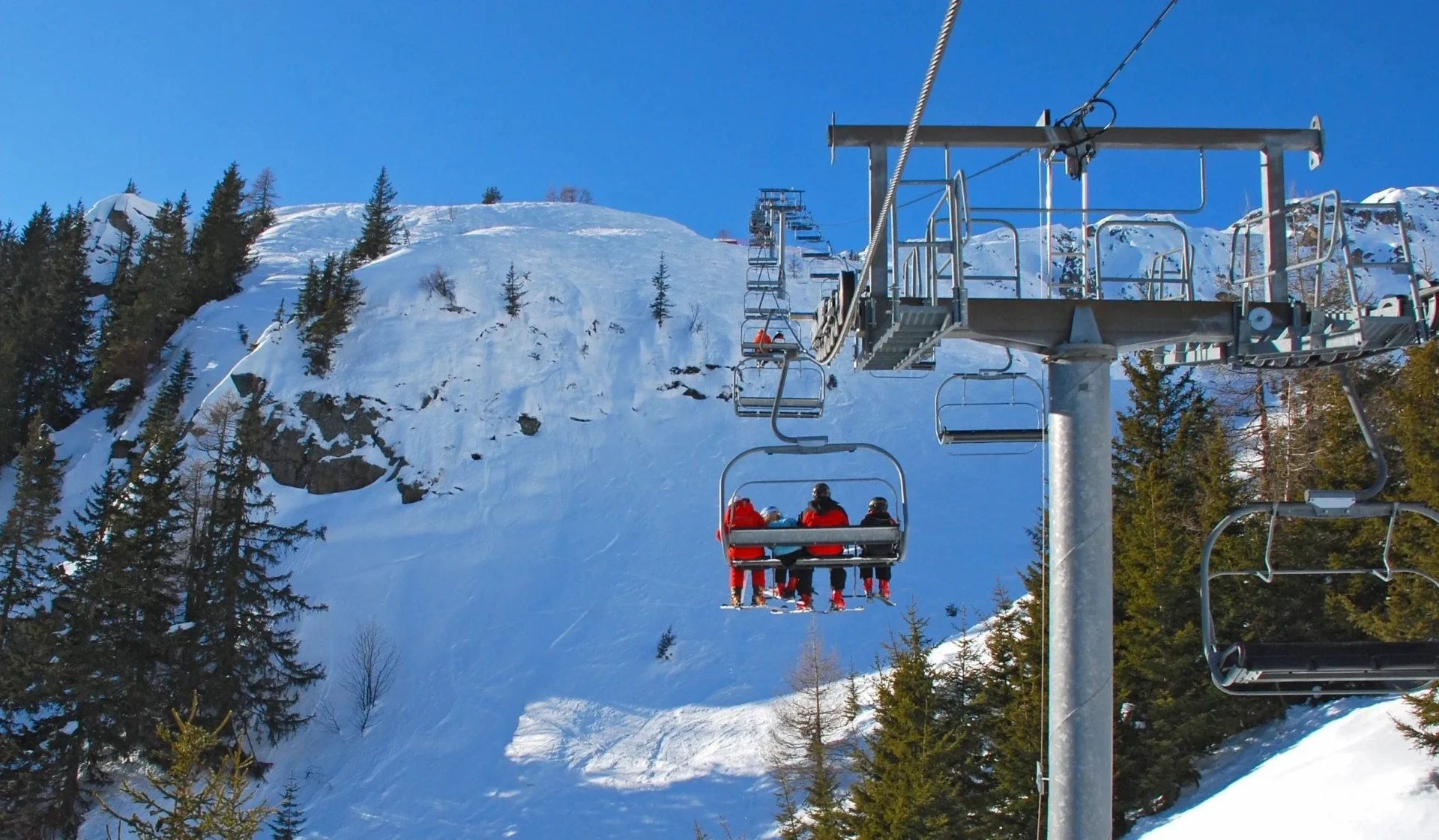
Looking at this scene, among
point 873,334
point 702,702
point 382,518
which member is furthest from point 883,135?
point 382,518

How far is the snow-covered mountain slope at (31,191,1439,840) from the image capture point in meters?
22.1

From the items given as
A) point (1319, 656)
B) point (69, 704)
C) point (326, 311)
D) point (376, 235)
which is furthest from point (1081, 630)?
point (376, 235)

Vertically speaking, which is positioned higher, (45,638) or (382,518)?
(382,518)

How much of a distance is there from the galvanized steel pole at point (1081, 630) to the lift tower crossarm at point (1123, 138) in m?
2.11

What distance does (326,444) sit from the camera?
33.6 m

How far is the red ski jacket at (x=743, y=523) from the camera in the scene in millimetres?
7426

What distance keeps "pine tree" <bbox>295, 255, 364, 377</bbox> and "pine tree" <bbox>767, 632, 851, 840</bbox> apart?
79.3ft

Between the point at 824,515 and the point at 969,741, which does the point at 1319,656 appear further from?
the point at 969,741

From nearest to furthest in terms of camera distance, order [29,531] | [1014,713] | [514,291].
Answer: [1014,713] → [29,531] → [514,291]

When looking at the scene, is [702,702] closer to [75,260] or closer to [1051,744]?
[1051,744]

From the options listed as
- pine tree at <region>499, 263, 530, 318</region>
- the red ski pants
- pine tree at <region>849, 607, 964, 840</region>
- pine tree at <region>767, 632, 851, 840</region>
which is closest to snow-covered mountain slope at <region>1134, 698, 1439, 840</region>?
pine tree at <region>849, 607, 964, 840</region>

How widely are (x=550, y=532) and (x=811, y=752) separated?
1569 cm

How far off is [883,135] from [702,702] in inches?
820

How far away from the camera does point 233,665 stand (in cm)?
2417
